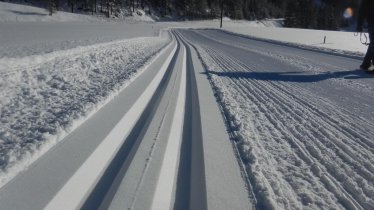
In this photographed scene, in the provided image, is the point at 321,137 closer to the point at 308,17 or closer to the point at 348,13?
the point at 308,17

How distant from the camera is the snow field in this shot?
4387 millimetres

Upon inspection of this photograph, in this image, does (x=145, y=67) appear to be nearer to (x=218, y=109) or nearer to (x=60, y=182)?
(x=218, y=109)

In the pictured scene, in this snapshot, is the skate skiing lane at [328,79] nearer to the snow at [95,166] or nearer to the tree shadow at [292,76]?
the tree shadow at [292,76]

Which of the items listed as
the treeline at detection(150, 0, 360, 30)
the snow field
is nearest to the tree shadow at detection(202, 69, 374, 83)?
the snow field

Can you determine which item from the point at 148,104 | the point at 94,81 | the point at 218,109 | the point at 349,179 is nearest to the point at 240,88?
the point at 218,109

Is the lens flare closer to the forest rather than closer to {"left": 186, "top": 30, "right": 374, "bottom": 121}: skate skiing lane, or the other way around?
the forest

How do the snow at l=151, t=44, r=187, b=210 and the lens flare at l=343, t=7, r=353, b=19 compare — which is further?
the lens flare at l=343, t=7, r=353, b=19

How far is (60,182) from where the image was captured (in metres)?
3.53

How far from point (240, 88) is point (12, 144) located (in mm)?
5311

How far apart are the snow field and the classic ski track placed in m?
2.78

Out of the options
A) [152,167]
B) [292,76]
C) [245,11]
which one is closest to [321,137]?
[152,167]

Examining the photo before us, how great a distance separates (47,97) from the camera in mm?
7086

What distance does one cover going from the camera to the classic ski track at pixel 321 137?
3715 mm

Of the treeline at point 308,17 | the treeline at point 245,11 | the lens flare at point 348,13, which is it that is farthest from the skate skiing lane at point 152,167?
the lens flare at point 348,13
